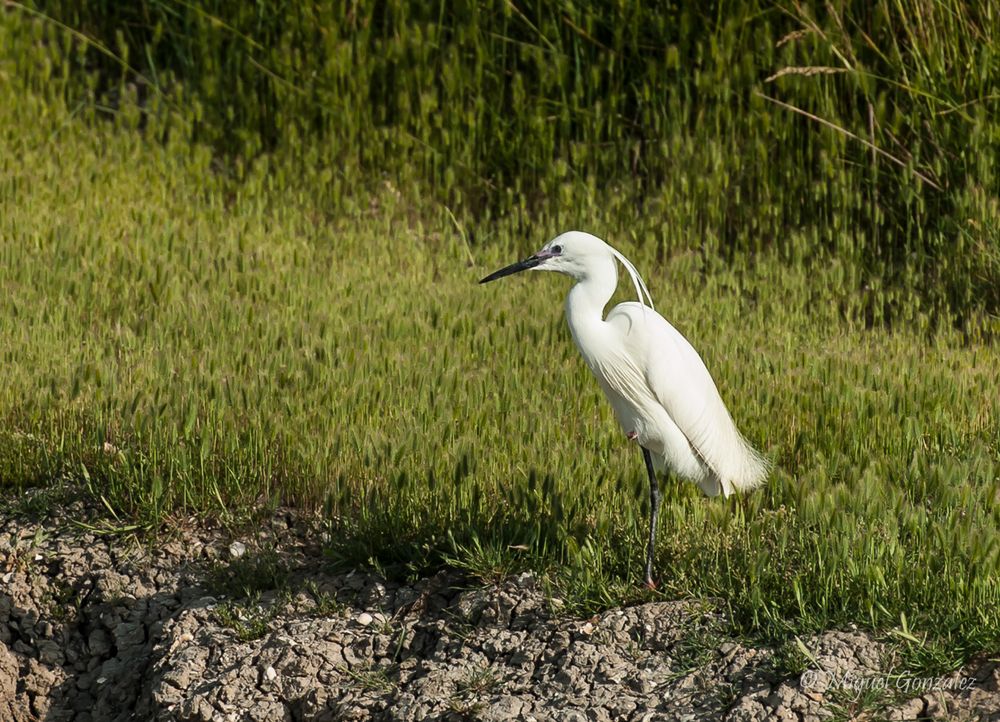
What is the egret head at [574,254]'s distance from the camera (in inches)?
161

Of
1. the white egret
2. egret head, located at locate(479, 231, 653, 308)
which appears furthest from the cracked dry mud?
egret head, located at locate(479, 231, 653, 308)

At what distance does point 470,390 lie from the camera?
17.2 ft

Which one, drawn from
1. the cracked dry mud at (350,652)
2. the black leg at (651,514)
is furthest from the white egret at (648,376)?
the cracked dry mud at (350,652)

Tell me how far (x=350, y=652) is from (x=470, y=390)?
140 cm

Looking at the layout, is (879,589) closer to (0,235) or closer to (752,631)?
(752,631)

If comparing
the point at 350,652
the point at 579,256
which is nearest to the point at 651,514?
the point at 579,256

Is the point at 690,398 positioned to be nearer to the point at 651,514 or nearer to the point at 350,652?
the point at 651,514

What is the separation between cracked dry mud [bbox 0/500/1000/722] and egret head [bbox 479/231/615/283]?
957 mm

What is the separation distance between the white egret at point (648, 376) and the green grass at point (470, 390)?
14cm

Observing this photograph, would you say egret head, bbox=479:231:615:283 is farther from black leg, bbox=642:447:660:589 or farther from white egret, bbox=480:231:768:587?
black leg, bbox=642:447:660:589

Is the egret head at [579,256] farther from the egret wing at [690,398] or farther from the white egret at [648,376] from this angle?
the egret wing at [690,398]

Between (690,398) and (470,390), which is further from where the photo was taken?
(470,390)

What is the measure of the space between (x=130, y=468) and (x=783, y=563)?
87.4 inches

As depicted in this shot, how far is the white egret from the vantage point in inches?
161
